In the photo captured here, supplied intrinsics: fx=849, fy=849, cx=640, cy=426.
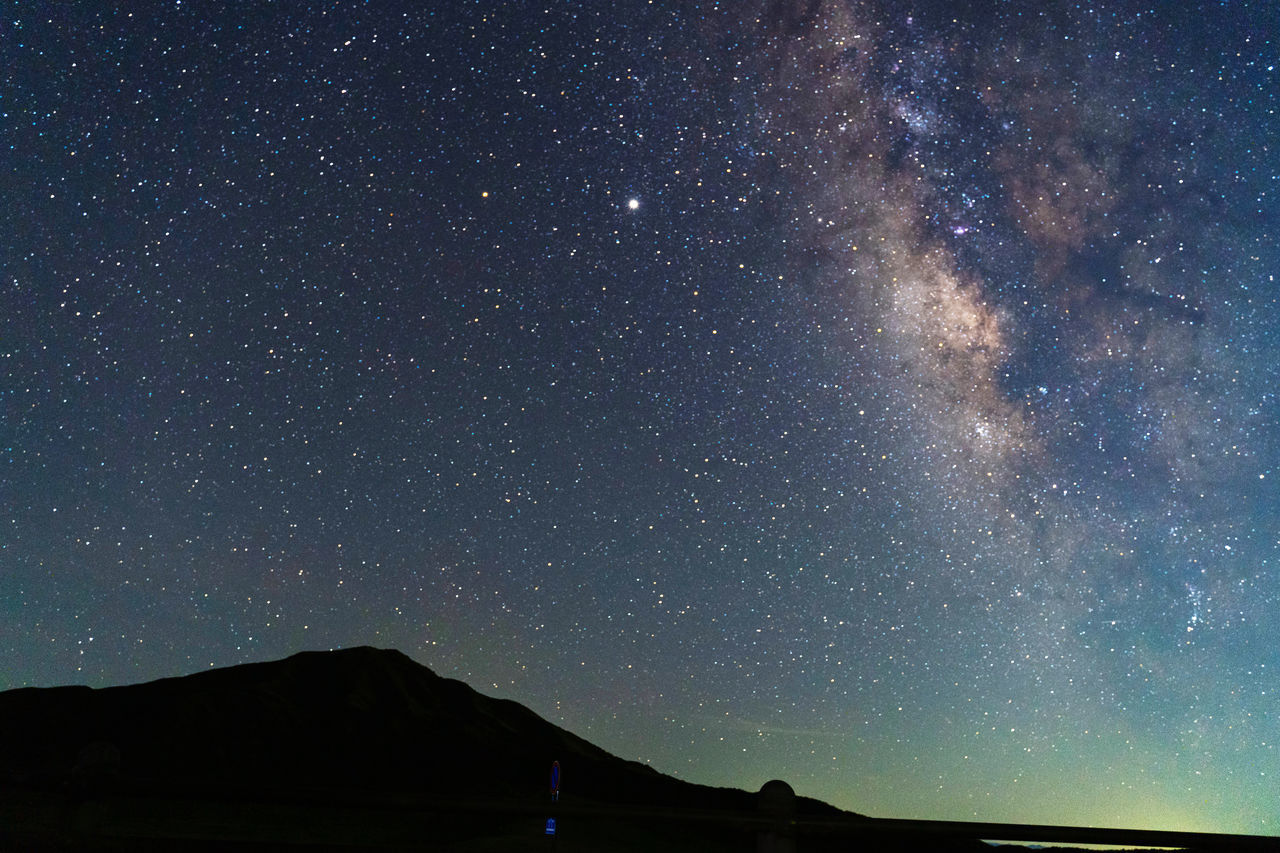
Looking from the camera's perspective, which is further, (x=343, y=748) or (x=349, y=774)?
(x=343, y=748)

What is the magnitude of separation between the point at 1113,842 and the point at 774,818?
1.54 metres

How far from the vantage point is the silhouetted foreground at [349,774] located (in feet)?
11.3

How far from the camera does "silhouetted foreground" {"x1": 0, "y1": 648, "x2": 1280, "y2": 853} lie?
344cm

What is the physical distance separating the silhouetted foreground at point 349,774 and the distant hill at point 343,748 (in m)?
0.33

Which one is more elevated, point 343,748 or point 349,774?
point 343,748

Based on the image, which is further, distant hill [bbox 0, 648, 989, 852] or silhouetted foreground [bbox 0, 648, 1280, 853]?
distant hill [bbox 0, 648, 989, 852]

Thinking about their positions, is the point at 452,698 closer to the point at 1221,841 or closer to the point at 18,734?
the point at 18,734

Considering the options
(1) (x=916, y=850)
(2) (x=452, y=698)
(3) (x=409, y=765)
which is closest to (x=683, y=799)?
(1) (x=916, y=850)

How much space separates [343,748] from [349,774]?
7080 mm

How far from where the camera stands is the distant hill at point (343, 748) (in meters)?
45.8

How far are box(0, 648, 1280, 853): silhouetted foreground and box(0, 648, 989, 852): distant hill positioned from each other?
1.08 ft

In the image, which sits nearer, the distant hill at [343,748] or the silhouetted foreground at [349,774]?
the silhouetted foreground at [349,774]

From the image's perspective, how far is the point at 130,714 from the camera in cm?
10694

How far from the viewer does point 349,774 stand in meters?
105
